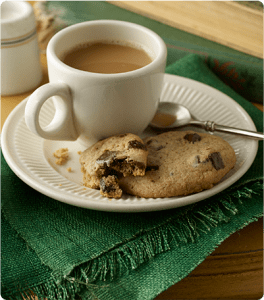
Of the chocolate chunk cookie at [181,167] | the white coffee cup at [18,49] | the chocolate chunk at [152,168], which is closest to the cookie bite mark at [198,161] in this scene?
the chocolate chunk cookie at [181,167]

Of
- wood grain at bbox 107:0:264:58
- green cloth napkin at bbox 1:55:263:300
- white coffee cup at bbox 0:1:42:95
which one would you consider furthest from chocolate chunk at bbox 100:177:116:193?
wood grain at bbox 107:0:264:58

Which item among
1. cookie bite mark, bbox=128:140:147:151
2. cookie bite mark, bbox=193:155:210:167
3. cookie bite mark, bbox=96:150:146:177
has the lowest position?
cookie bite mark, bbox=96:150:146:177

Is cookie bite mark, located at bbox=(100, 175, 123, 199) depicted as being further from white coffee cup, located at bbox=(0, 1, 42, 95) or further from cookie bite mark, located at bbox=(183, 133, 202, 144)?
white coffee cup, located at bbox=(0, 1, 42, 95)

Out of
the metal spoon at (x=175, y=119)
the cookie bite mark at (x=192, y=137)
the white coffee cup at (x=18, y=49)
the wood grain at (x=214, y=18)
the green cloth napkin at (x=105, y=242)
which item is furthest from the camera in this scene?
the wood grain at (x=214, y=18)

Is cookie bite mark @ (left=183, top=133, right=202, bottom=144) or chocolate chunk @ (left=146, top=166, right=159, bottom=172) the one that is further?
cookie bite mark @ (left=183, top=133, right=202, bottom=144)

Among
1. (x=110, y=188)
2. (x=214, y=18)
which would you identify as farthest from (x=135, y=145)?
(x=214, y=18)

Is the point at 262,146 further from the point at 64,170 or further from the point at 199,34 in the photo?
the point at 199,34

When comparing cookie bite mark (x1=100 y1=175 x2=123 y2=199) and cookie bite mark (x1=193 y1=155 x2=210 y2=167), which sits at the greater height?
cookie bite mark (x1=193 y1=155 x2=210 y2=167)

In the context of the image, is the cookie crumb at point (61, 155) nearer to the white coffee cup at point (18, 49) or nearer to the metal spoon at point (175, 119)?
the metal spoon at point (175, 119)

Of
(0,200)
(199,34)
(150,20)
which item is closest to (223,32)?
(199,34)

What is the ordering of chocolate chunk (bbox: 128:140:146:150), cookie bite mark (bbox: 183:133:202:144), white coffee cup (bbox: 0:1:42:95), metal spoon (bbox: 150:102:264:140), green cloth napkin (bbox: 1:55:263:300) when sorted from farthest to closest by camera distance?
white coffee cup (bbox: 0:1:42:95) → metal spoon (bbox: 150:102:264:140) → cookie bite mark (bbox: 183:133:202:144) → chocolate chunk (bbox: 128:140:146:150) → green cloth napkin (bbox: 1:55:263:300)
